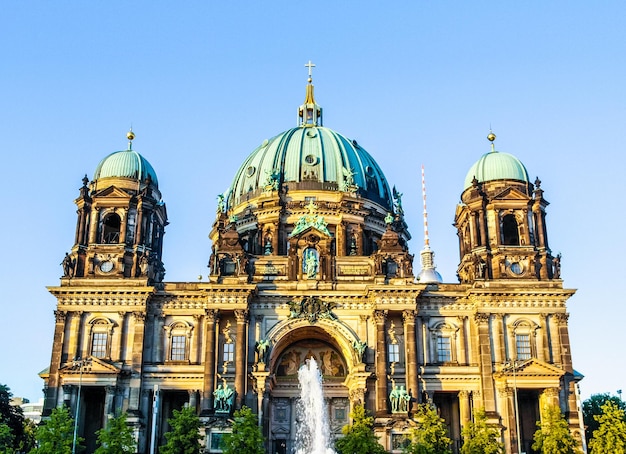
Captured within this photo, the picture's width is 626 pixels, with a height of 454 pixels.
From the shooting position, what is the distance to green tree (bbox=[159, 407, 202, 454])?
1972 inches

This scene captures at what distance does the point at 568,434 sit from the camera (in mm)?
51688

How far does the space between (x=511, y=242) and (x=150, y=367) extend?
96.7 ft

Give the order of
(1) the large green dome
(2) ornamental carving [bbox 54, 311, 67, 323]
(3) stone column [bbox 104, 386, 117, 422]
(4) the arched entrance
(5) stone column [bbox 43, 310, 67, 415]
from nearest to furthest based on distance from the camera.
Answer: (3) stone column [bbox 104, 386, 117, 422]
(5) stone column [bbox 43, 310, 67, 415]
(2) ornamental carving [bbox 54, 311, 67, 323]
(4) the arched entrance
(1) the large green dome

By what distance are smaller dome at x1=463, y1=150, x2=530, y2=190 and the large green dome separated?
37.6ft

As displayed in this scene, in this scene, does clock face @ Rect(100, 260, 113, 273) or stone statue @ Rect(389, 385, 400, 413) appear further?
clock face @ Rect(100, 260, 113, 273)

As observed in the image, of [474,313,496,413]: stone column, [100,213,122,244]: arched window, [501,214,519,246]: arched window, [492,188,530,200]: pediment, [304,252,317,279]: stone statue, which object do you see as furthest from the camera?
[501,214,519,246]: arched window

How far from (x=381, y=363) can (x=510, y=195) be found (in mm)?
16962

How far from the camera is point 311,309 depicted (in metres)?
59.0

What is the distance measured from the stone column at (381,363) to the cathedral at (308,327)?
15 cm

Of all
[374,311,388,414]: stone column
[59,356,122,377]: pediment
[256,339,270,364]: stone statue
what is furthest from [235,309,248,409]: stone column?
[374,311,388,414]: stone column

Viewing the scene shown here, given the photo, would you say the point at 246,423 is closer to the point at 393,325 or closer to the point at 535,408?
the point at 393,325

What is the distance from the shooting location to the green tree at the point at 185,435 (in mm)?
50094

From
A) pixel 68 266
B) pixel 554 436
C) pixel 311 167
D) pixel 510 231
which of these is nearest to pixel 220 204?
pixel 311 167

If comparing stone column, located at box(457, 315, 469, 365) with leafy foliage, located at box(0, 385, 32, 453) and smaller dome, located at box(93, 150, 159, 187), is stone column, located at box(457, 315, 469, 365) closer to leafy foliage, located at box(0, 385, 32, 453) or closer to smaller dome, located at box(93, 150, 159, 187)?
smaller dome, located at box(93, 150, 159, 187)
